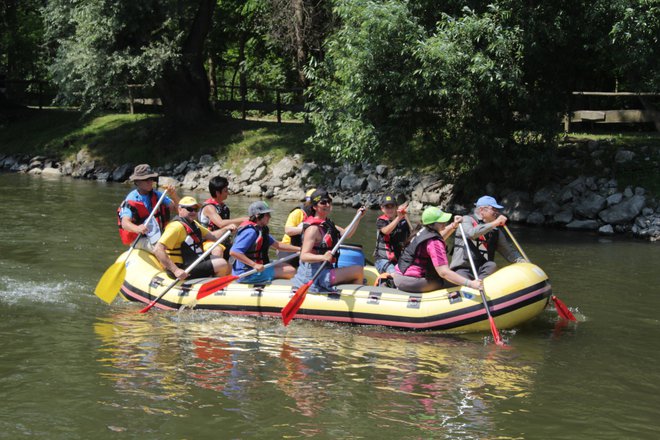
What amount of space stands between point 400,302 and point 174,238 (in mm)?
2701

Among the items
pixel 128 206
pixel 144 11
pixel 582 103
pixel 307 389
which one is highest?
pixel 144 11

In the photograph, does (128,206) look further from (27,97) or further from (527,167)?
(27,97)

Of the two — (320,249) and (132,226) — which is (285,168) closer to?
(132,226)

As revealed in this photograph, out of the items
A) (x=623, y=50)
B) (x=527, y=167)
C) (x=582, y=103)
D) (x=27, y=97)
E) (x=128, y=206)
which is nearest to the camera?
(x=128, y=206)

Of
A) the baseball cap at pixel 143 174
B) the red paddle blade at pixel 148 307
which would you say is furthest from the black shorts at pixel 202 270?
the baseball cap at pixel 143 174

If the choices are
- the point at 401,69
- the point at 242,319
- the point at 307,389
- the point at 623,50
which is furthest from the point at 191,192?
the point at 307,389

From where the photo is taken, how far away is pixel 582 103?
23.2 metres

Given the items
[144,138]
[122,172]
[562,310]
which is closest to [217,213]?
[562,310]

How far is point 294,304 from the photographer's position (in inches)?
385

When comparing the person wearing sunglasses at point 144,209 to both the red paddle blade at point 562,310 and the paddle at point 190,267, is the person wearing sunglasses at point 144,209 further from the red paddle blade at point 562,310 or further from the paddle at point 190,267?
the red paddle blade at point 562,310

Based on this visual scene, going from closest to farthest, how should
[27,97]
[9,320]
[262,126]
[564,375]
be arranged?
[564,375] < [9,320] < [262,126] < [27,97]

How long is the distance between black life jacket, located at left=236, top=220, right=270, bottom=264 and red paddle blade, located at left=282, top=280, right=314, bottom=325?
0.75m

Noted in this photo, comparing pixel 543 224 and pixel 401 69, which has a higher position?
pixel 401 69

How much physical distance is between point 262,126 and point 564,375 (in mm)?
19993
